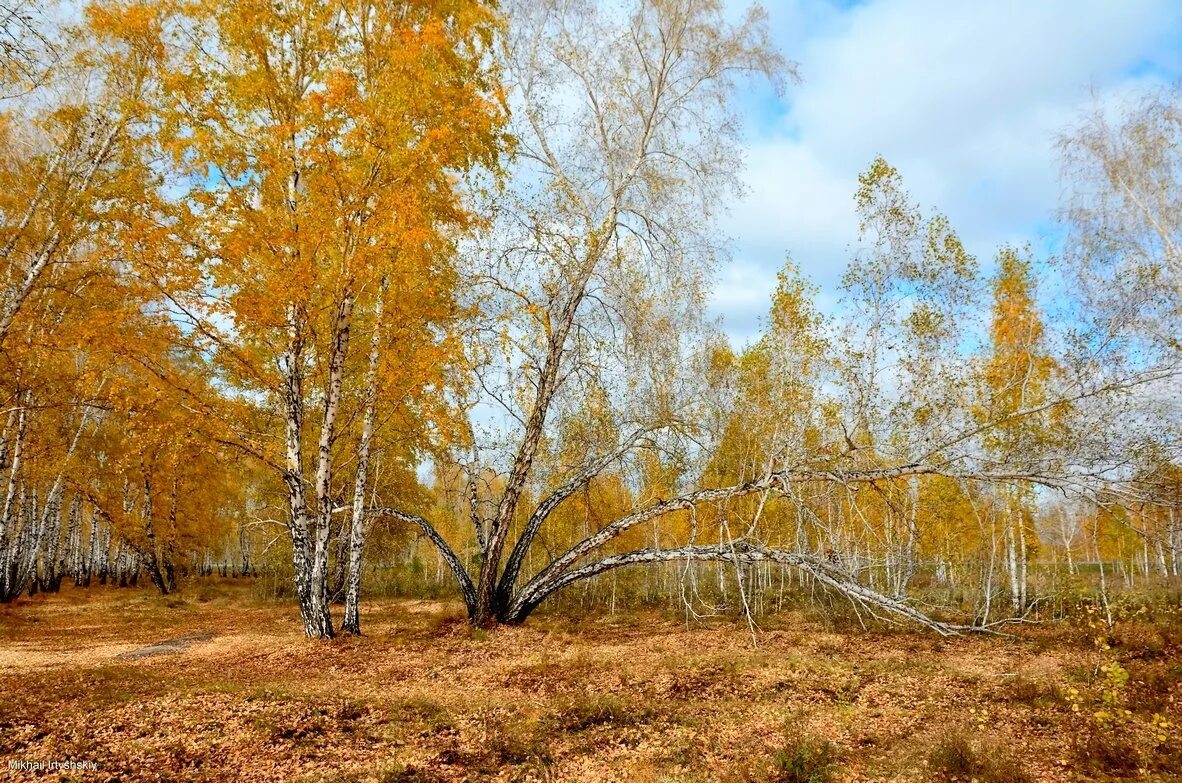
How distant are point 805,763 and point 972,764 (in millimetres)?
1491

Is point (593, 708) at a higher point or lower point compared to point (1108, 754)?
lower

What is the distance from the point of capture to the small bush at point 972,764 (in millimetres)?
4988

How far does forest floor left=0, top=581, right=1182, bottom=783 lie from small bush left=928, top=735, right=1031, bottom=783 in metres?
0.02

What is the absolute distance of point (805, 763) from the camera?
5.25m

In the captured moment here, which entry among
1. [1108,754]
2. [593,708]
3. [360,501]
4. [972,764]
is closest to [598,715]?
[593,708]

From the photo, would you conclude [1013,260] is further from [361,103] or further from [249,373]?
[249,373]

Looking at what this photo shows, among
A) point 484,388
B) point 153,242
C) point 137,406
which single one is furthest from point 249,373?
point 484,388

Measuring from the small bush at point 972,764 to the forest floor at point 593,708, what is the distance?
0.02 metres

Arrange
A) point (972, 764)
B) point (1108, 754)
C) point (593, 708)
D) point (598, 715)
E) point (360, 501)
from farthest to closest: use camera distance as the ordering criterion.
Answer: point (360, 501)
point (593, 708)
point (598, 715)
point (1108, 754)
point (972, 764)

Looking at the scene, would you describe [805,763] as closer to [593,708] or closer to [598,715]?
[598,715]

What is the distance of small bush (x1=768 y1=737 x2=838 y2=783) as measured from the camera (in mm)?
5066

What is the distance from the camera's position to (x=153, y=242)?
9133 mm

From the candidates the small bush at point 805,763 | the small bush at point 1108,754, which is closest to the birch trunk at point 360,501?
the small bush at point 805,763

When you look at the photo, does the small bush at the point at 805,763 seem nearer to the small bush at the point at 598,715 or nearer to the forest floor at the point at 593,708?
the forest floor at the point at 593,708
